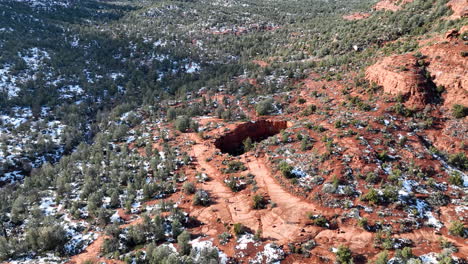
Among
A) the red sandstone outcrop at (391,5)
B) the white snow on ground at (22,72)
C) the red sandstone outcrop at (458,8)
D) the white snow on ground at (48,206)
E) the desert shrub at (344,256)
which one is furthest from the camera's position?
the red sandstone outcrop at (391,5)

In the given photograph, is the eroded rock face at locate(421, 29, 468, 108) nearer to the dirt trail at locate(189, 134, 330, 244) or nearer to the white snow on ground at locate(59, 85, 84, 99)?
the dirt trail at locate(189, 134, 330, 244)

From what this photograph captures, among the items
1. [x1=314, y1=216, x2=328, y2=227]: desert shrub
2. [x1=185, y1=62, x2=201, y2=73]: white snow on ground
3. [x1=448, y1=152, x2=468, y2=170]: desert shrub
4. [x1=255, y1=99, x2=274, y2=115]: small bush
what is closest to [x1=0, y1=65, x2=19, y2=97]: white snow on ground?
[x1=185, y1=62, x2=201, y2=73]: white snow on ground

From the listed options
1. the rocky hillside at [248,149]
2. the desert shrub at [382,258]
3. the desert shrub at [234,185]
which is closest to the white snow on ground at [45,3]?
the rocky hillside at [248,149]

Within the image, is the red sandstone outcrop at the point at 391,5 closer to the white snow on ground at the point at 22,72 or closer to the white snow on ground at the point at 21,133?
the white snow on ground at the point at 21,133

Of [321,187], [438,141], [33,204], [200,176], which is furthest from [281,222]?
[33,204]

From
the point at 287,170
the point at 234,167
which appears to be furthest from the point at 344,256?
the point at 234,167
